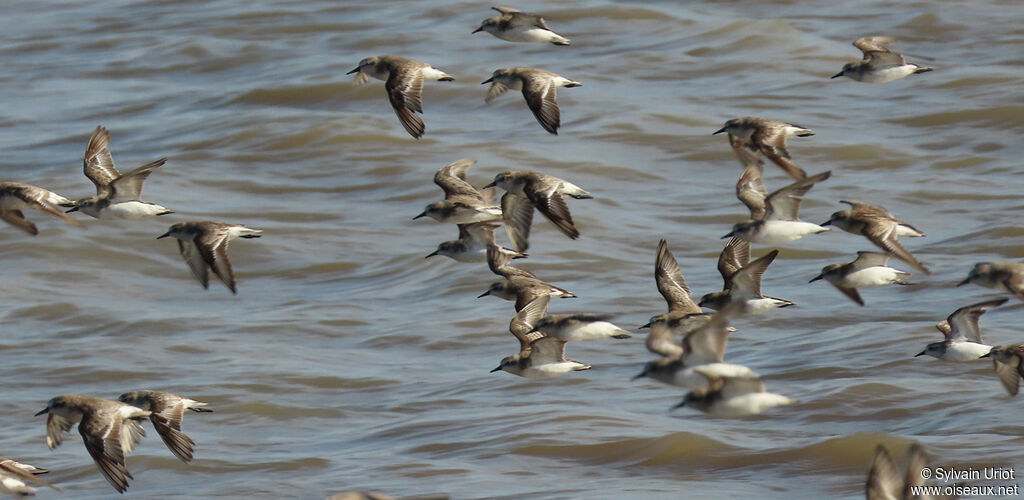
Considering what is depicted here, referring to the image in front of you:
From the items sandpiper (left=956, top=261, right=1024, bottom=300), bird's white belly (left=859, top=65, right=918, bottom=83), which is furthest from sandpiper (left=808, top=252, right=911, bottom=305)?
bird's white belly (left=859, top=65, right=918, bottom=83)

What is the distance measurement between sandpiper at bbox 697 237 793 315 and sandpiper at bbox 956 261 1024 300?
985 millimetres

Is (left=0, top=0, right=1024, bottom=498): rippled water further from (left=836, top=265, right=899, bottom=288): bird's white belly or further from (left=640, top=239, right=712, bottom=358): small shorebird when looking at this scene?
(left=836, top=265, right=899, bottom=288): bird's white belly

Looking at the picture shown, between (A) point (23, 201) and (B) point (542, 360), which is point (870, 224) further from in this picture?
(A) point (23, 201)

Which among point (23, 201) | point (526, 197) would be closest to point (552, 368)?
point (526, 197)

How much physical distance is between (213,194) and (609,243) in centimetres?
470

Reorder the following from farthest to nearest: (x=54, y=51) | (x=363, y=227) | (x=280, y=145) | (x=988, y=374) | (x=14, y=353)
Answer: (x=54, y=51) < (x=280, y=145) < (x=363, y=227) < (x=14, y=353) < (x=988, y=374)

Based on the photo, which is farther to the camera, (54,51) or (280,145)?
(54,51)

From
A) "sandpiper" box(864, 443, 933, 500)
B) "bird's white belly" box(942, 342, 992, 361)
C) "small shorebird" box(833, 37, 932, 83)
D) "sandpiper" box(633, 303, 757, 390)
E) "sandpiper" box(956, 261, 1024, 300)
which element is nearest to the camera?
"sandpiper" box(864, 443, 933, 500)

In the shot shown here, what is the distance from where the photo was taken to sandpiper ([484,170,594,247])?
9.43 meters

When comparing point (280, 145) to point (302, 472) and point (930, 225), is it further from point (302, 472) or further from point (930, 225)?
point (302, 472)

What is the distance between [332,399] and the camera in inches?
498

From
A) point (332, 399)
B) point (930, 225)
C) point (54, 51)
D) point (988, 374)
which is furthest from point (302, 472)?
→ point (54, 51)

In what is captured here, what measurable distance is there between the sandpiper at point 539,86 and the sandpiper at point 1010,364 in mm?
2717

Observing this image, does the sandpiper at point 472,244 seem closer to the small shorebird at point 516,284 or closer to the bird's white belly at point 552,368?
the small shorebird at point 516,284
